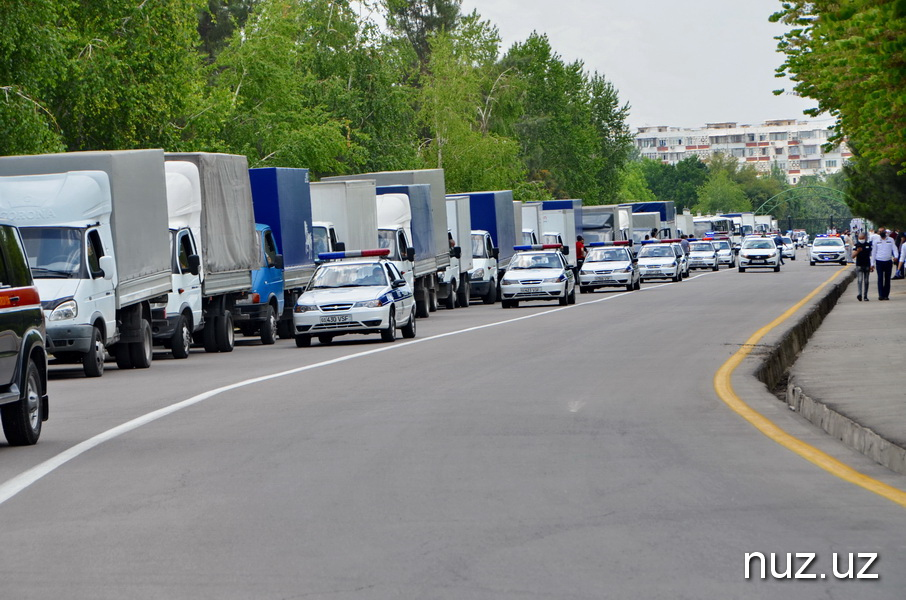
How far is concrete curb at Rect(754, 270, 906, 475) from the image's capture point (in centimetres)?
1025

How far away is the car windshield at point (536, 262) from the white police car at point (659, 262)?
1891 cm

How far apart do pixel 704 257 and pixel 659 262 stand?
20.4 metres

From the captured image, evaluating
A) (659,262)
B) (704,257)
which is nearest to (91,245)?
(659,262)

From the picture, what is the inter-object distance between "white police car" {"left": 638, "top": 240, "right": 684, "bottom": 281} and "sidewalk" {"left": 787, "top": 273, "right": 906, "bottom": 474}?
34690 millimetres

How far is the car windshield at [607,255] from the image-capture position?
52.7m

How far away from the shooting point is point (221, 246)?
26578mm

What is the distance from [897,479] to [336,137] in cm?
5068

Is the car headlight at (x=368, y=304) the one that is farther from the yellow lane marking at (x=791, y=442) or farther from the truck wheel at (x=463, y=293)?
the truck wheel at (x=463, y=293)

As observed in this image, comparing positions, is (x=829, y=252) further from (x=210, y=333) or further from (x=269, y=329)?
(x=210, y=333)

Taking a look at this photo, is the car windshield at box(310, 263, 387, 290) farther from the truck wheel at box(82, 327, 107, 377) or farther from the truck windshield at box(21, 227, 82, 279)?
the truck windshield at box(21, 227, 82, 279)

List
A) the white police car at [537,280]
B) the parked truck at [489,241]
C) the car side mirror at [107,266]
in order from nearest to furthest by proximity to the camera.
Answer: the car side mirror at [107,266] → the white police car at [537,280] → the parked truck at [489,241]

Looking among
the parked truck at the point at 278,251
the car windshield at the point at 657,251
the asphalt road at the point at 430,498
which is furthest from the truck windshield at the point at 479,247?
the asphalt road at the point at 430,498

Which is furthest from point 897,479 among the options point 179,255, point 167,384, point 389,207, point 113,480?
point 389,207

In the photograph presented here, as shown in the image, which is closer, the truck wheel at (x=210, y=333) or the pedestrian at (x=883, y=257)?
the truck wheel at (x=210, y=333)
